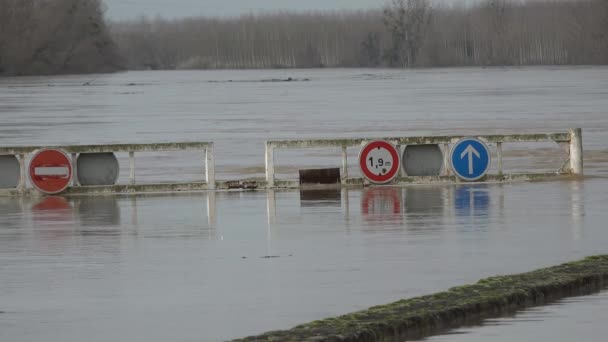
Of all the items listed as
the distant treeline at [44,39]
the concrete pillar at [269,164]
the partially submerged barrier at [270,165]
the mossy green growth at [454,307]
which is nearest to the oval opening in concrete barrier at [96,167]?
the partially submerged barrier at [270,165]

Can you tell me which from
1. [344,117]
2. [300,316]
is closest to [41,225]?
[300,316]

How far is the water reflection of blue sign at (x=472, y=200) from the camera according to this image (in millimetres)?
16675

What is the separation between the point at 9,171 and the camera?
20125 millimetres

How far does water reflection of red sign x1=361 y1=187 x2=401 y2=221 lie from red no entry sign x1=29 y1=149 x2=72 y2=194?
4157mm

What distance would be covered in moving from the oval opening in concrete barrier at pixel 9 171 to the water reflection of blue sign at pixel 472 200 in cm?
620

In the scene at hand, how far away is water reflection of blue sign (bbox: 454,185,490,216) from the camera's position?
1667 cm

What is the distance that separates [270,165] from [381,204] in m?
2.82

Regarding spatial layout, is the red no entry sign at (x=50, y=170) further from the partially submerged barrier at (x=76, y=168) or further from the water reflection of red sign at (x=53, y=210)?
the water reflection of red sign at (x=53, y=210)

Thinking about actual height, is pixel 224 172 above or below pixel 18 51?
below

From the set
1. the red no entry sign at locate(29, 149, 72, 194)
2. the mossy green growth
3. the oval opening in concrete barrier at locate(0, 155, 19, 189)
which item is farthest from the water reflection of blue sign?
the oval opening in concrete barrier at locate(0, 155, 19, 189)

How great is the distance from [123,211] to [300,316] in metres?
8.17

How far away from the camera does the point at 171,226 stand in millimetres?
16016

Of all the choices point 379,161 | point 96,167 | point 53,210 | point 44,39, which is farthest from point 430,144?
point 44,39

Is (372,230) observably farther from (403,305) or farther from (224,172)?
(224,172)
